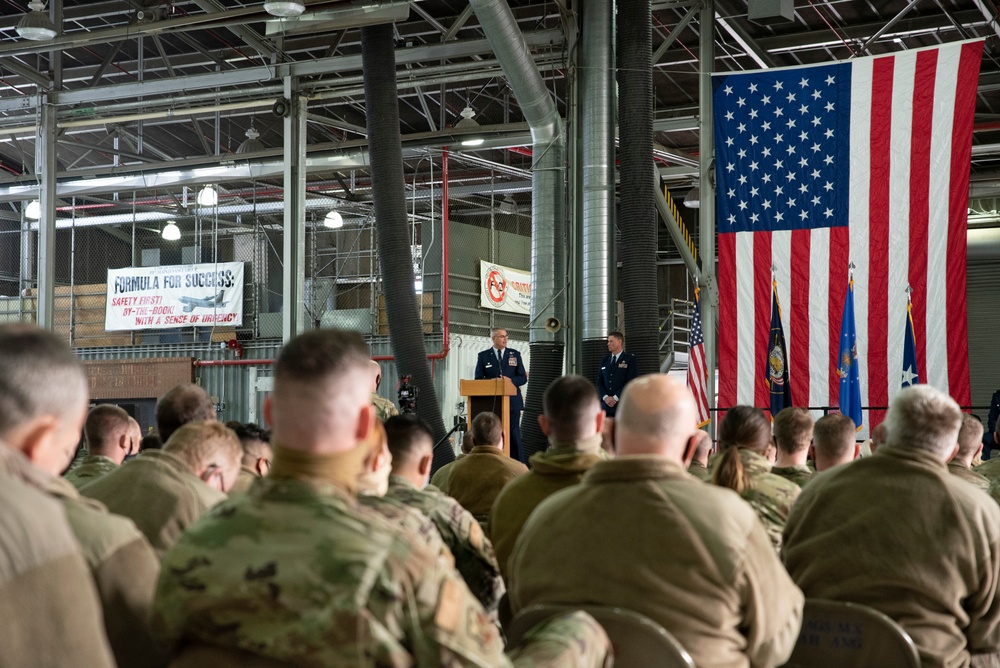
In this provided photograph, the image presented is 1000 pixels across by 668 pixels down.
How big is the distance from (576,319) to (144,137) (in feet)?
40.6

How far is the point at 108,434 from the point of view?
4.49 m

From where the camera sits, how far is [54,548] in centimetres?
128

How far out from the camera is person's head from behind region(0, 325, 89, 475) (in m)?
1.53

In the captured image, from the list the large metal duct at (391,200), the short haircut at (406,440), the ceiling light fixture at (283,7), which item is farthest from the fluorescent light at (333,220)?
the short haircut at (406,440)

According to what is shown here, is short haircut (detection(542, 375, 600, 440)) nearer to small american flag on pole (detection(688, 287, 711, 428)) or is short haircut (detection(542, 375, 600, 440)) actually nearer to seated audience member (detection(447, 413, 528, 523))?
seated audience member (detection(447, 413, 528, 523))

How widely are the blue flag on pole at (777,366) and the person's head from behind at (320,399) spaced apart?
8.53 metres

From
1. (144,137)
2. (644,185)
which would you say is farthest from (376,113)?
(144,137)

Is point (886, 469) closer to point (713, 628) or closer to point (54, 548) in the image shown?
point (713, 628)

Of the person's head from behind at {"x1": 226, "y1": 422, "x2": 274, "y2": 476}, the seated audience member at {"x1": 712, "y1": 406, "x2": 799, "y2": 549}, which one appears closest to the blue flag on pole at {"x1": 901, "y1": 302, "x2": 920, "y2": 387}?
the seated audience member at {"x1": 712, "y1": 406, "x2": 799, "y2": 549}

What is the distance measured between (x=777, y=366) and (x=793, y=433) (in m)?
5.57

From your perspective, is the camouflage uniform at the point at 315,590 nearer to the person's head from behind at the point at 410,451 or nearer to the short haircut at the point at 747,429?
the person's head from behind at the point at 410,451

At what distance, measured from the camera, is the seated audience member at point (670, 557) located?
2.51 m

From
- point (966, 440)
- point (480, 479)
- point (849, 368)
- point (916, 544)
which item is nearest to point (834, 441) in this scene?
point (966, 440)

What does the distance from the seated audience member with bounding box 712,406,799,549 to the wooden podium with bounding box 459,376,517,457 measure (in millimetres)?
7294
